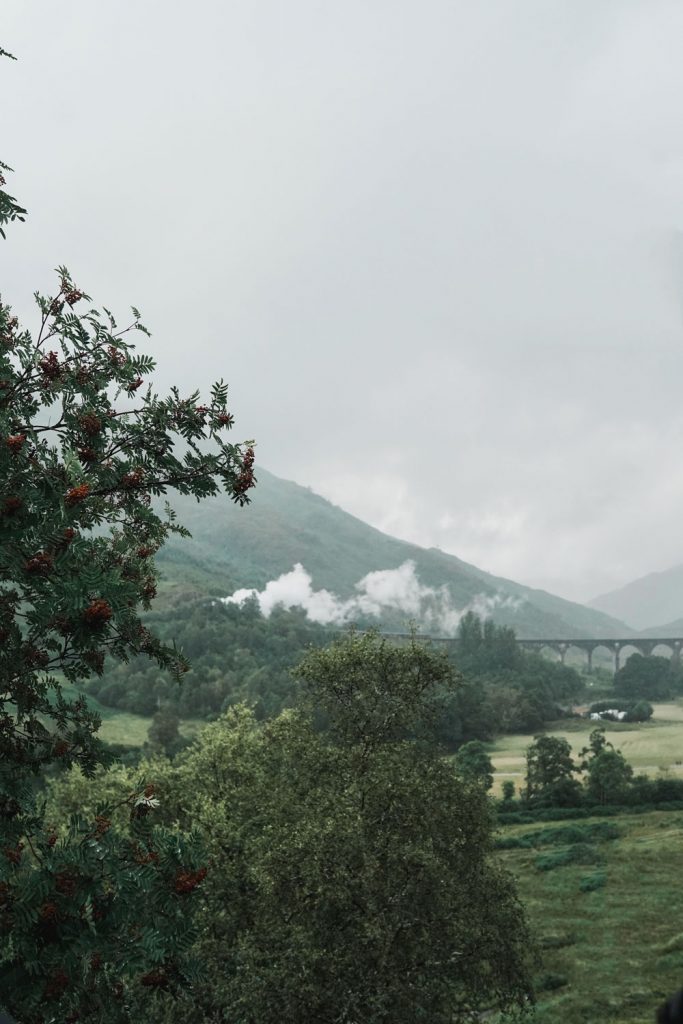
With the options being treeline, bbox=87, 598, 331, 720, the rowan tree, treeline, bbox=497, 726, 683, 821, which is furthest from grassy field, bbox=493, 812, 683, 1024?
treeline, bbox=87, 598, 331, 720

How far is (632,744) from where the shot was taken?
5266 inches

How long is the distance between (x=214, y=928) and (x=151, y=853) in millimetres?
20365

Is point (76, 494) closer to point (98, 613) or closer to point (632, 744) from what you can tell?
point (98, 613)

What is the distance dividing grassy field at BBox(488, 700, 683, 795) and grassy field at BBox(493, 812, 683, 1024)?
98.4 ft

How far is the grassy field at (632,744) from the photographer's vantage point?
110m

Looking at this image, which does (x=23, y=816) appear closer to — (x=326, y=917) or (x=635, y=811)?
(x=326, y=917)

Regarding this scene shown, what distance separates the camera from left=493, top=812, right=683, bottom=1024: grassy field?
39.4 meters

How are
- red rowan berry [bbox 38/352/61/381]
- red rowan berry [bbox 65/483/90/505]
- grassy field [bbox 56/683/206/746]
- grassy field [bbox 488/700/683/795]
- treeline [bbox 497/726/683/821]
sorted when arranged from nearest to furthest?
red rowan berry [bbox 65/483/90/505], red rowan berry [bbox 38/352/61/381], treeline [bbox 497/726/683/821], grassy field [bbox 488/700/683/795], grassy field [bbox 56/683/206/746]

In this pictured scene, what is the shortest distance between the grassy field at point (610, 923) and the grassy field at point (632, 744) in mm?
29994

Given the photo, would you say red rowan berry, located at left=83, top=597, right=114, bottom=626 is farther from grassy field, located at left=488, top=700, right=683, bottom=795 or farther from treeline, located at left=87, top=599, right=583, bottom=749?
treeline, located at left=87, top=599, right=583, bottom=749

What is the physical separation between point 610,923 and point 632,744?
293 feet

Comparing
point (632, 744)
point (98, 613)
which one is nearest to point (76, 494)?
point (98, 613)

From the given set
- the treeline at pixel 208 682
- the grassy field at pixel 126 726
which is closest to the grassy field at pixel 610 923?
the treeline at pixel 208 682

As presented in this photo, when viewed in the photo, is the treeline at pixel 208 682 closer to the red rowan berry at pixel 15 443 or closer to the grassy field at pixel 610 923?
the grassy field at pixel 610 923
